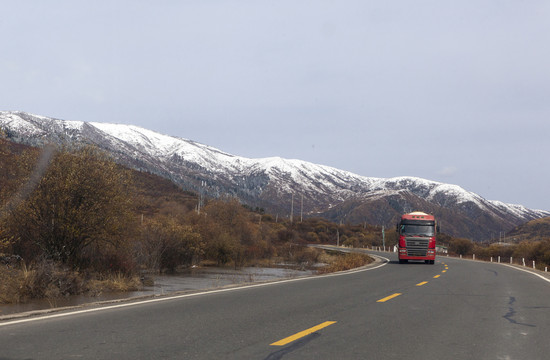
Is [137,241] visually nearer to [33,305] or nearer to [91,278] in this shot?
[91,278]

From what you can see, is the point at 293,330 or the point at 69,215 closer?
the point at 293,330

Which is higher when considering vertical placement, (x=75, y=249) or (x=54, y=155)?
(x=54, y=155)

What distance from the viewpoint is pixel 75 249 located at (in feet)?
62.9

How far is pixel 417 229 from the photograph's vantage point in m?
35.0

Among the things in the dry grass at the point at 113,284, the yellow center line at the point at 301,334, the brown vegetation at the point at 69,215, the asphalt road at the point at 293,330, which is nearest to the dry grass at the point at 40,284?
the brown vegetation at the point at 69,215

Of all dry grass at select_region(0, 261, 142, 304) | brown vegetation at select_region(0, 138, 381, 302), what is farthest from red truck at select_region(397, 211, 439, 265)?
dry grass at select_region(0, 261, 142, 304)

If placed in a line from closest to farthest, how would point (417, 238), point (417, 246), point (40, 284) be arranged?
point (40, 284)
point (417, 238)
point (417, 246)

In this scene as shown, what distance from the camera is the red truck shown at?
3466cm

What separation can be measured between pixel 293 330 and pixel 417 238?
90.5ft

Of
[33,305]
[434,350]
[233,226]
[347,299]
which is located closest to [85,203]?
[33,305]

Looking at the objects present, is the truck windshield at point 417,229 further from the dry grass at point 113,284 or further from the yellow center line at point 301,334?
the yellow center line at point 301,334

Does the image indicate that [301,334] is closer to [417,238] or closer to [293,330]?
[293,330]

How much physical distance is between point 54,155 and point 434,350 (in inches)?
601

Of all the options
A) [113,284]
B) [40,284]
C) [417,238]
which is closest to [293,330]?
[40,284]
